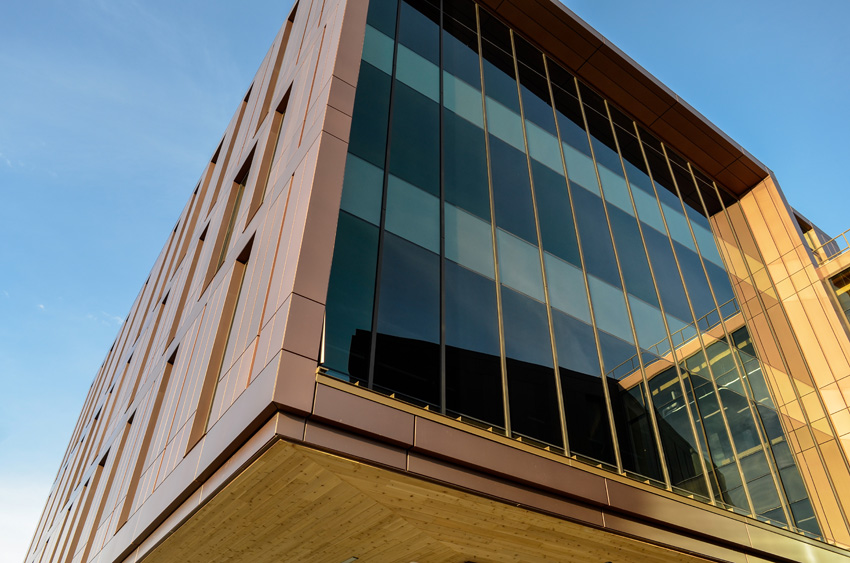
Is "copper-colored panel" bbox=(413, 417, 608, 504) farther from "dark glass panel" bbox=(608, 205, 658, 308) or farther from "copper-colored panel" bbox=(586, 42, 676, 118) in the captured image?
"copper-colored panel" bbox=(586, 42, 676, 118)

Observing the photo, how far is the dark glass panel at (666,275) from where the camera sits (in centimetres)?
1595

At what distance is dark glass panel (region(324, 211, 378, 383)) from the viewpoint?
8.91 meters

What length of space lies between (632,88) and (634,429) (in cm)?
1282

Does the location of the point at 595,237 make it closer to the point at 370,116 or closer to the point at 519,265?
the point at 519,265

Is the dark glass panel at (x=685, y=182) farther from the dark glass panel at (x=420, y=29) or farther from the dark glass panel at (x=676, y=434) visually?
the dark glass panel at (x=420, y=29)

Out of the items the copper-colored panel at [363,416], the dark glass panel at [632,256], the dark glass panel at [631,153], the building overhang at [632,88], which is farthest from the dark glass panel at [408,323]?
the building overhang at [632,88]

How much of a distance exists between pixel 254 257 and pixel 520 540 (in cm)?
706

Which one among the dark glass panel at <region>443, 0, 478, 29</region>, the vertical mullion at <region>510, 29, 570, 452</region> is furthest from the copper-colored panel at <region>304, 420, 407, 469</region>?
the dark glass panel at <region>443, 0, 478, 29</region>

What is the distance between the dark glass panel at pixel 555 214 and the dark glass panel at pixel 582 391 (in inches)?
73.8

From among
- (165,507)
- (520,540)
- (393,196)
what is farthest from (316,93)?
(520,540)

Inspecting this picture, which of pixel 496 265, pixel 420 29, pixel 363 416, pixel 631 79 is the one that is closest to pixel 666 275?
pixel 496 265

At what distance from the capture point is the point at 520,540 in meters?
10.5

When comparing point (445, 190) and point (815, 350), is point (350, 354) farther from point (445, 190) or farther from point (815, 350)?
point (815, 350)

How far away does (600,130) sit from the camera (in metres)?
19.1
